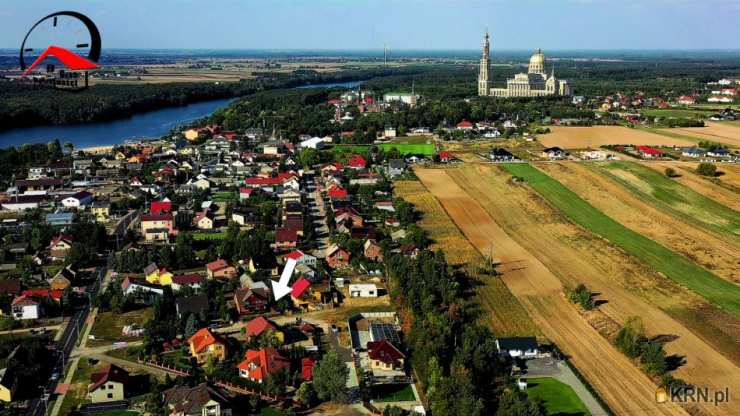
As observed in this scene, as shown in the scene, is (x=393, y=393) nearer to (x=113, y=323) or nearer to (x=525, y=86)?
(x=113, y=323)

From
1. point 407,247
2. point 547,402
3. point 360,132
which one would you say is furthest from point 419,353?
point 360,132

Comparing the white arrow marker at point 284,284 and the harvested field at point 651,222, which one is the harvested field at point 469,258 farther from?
the harvested field at point 651,222

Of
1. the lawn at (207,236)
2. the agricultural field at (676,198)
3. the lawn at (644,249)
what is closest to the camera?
the lawn at (644,249)

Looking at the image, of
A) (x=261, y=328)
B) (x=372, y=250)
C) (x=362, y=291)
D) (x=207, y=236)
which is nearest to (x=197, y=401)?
(x=261, y=328)

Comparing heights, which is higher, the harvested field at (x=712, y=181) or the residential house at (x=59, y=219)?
the harvested field at (x=712, y=181)

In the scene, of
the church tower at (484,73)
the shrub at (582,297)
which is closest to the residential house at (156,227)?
the shrub at (582,297)

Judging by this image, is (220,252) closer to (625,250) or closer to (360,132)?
(625,250)

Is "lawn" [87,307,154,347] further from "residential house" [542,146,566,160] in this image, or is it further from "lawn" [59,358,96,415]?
"residential house" [542,146,566,160]
